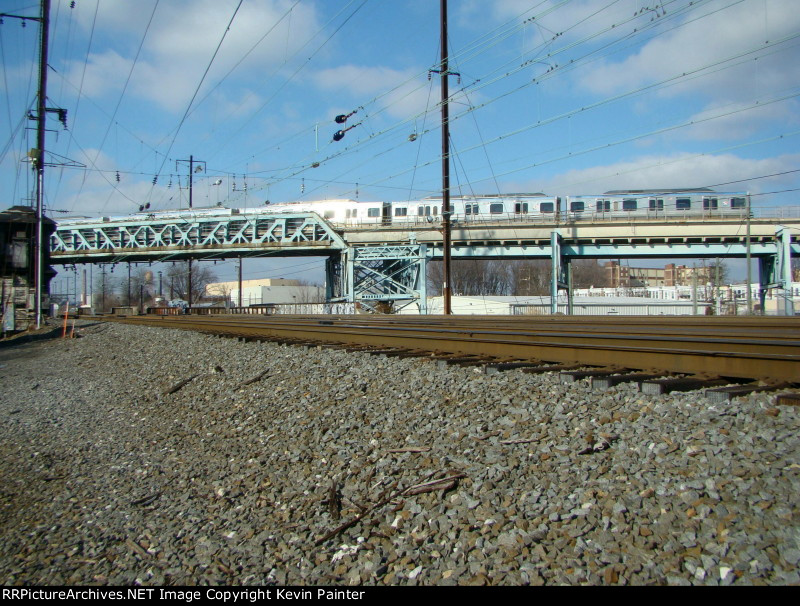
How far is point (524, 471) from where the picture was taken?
4500 millimetres

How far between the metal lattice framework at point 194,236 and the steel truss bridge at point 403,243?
0.10 metres

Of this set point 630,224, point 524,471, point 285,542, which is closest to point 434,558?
point 524,471

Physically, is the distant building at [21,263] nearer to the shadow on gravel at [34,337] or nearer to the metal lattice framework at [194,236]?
the shadow on gravel at [34,337]

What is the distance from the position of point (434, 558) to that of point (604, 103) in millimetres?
15756

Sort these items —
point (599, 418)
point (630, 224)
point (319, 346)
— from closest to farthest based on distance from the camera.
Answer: point (599, 418) → point (319, 346) → point (630, 224)

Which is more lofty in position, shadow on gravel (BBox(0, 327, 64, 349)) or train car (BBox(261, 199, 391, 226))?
train car (BBox(261, 199, 391, 226))

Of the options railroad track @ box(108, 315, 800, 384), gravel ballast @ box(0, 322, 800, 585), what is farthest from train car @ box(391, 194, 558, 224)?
gravel ballast @ box(0, 322, 800, 585)

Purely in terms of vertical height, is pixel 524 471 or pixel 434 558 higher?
pixel 524 471

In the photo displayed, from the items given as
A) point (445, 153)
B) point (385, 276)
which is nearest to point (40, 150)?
point (385, 276)

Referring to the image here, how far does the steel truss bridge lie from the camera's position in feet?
133

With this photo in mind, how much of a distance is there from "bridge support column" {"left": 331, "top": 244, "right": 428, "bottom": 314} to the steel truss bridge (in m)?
0.08

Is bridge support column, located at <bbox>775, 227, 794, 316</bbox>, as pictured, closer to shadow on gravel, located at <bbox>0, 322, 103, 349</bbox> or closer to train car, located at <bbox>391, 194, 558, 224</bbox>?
train car, located at <bbox>391, 194, 558, 224</bbox>

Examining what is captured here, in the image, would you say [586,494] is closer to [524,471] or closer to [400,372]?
[524,471]

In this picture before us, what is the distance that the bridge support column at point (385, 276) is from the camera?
4447 cm
